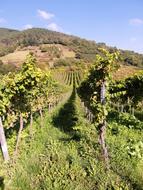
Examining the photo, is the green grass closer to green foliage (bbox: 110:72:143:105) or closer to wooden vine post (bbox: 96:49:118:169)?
wooden vine post (bbox: 96:49:118:169)

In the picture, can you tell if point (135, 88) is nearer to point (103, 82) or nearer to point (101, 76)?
point (101, 76)

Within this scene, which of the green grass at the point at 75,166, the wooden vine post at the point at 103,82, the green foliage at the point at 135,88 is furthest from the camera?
the green foliage at the point at 135,88

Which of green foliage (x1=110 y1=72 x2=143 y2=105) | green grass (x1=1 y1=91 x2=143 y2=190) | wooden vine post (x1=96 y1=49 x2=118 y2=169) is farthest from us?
green foliage (x1=110 y1=72 x2=143 y2=105)

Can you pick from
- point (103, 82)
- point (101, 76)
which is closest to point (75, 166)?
point (103, 82)

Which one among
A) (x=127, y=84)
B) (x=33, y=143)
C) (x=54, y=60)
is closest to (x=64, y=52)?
(x=54, y=60)

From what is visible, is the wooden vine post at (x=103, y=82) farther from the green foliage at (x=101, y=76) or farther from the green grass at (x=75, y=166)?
the green grass at (x=75, y=166)

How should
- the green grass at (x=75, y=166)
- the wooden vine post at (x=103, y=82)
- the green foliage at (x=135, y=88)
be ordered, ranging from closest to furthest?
the green grass at (x=75, y=166)
the wooden vine post at (x=103, y=82)
the green foliage at (x=135, y=88)

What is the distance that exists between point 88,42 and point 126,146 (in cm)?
15186

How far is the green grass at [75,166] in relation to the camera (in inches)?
400

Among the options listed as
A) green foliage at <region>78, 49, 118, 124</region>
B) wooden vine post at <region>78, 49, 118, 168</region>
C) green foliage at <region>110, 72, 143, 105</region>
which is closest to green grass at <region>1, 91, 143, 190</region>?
wooden vine post at <region>78, 49, 118, 168</region>

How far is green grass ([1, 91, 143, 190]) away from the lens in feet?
33.3

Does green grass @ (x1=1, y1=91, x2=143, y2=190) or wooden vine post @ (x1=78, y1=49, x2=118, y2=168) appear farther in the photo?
wooden vine post @ (x1=78, y1=49, x2=118, y2=168)

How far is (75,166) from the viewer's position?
11188 millimetres

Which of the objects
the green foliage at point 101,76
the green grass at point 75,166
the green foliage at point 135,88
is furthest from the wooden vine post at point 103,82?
the green foliage at point 135,88
